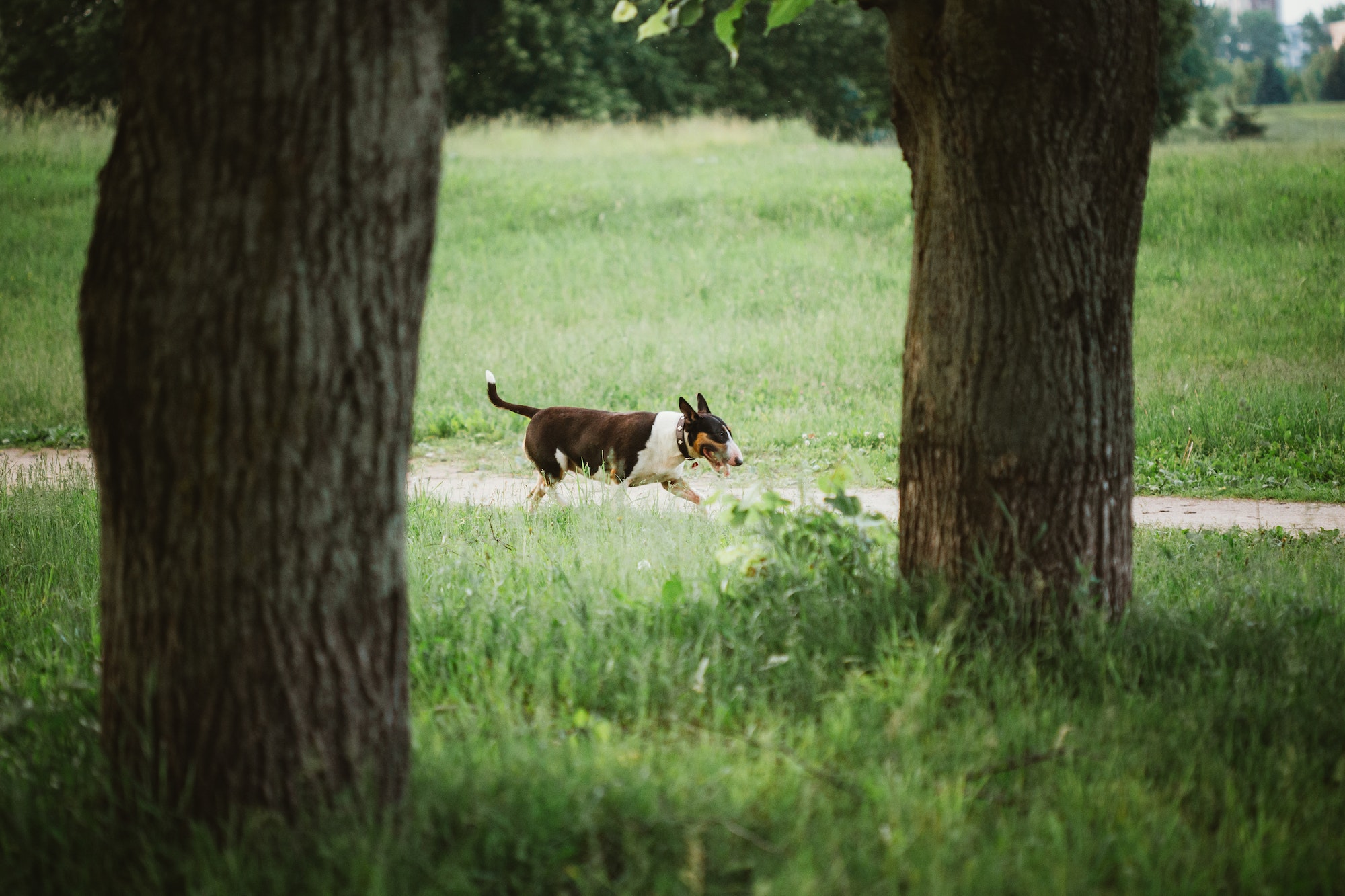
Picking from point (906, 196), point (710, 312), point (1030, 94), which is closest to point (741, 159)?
point (906, 196)

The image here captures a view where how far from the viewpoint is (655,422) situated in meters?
7.69

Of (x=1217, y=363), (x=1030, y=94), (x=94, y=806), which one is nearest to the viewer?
(x=94, y=806)

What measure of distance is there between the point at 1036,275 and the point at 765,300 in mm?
11542

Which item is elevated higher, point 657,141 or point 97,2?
point 97,2

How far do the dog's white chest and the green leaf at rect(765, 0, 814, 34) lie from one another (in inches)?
158

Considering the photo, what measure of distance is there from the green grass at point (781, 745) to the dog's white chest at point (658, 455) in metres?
3.01

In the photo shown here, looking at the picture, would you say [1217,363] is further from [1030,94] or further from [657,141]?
[657,141]

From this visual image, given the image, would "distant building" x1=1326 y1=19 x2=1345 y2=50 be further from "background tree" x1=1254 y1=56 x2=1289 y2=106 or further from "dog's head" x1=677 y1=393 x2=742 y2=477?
"dog's head" x1=677 y1=393 x2=742 y2=477

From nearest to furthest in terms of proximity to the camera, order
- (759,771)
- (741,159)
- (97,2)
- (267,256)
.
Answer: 1. (267,256)
2. (759,771)
3. (741,159)
4. (97,2)

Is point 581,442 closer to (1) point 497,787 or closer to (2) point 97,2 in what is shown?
(1) point 497,787

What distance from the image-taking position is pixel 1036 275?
3.50m

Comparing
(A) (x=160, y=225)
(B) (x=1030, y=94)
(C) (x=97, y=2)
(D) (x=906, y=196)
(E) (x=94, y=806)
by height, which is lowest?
(E) (x=94, y=806)

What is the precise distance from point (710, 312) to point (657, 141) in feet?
44.8

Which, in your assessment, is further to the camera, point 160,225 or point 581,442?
point 581,442
